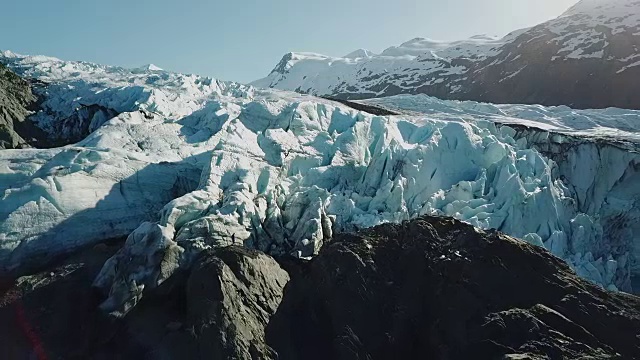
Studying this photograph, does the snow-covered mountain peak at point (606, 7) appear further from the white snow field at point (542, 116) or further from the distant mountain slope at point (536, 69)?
the white snow field at point (542, 116)

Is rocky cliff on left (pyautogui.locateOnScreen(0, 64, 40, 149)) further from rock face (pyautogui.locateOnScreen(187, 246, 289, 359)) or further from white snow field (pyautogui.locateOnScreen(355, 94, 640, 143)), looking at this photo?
white snow field (pyautogui.locateOnScreen(355, 94, 640, 143))

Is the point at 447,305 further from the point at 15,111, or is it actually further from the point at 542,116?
the point at 15,111

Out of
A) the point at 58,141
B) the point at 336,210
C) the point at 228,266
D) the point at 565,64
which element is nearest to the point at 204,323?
the point at 228,266

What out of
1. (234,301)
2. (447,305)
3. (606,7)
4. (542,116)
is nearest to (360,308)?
(447,305)

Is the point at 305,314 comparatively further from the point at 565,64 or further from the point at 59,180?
the point at 565,64

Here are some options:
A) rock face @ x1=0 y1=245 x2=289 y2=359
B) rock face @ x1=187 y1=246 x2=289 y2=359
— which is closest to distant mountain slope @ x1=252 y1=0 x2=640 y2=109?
rock face @ x1=187 y1=246 x2=289 y2=359

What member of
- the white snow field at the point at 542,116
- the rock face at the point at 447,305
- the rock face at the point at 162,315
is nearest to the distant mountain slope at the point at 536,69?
the white snow field at the point at 542,116
